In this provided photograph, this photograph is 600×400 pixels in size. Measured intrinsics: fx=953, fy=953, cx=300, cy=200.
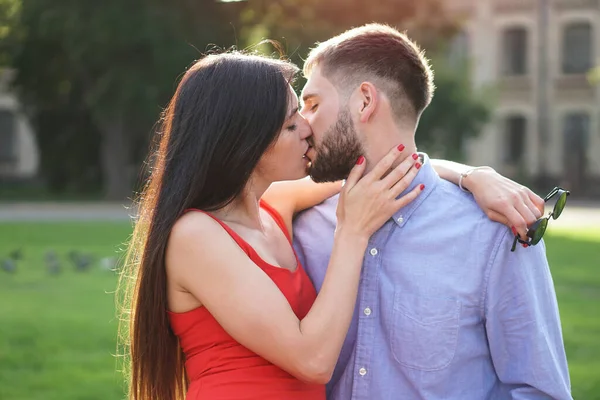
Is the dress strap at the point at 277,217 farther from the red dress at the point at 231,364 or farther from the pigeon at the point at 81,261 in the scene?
the pigeon at the point at 81,261

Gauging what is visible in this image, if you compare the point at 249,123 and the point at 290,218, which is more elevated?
the point at 249,123

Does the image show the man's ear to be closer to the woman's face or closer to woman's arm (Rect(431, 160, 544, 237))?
the woman's face

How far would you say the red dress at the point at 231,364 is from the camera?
9.16ft

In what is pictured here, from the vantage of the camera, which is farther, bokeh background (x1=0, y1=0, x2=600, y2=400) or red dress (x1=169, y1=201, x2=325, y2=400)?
bokeh background (x1=0, y1=0, x2=600, y2=400)

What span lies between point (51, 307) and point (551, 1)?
35077 millimetres

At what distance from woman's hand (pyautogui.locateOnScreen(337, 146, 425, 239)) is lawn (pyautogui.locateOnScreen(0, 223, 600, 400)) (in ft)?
7.68

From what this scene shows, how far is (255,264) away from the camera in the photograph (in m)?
2.77

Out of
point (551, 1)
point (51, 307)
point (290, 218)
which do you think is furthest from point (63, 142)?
point (290, 218)

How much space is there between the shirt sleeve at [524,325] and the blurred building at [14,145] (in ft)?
130

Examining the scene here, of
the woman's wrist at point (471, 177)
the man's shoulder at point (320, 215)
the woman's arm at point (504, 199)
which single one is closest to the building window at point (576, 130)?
the man's shoulder at point (320, 215)

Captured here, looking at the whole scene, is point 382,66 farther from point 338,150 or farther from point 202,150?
point 202,150

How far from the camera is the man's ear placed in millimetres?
2949

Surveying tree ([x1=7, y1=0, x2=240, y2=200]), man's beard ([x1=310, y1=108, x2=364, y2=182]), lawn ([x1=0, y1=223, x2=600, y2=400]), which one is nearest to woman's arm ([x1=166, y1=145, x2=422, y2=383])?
man's beard ([x1=310, y1=108, x2=364, y2=182])

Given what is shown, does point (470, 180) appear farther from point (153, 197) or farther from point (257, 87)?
point (153, 197)
